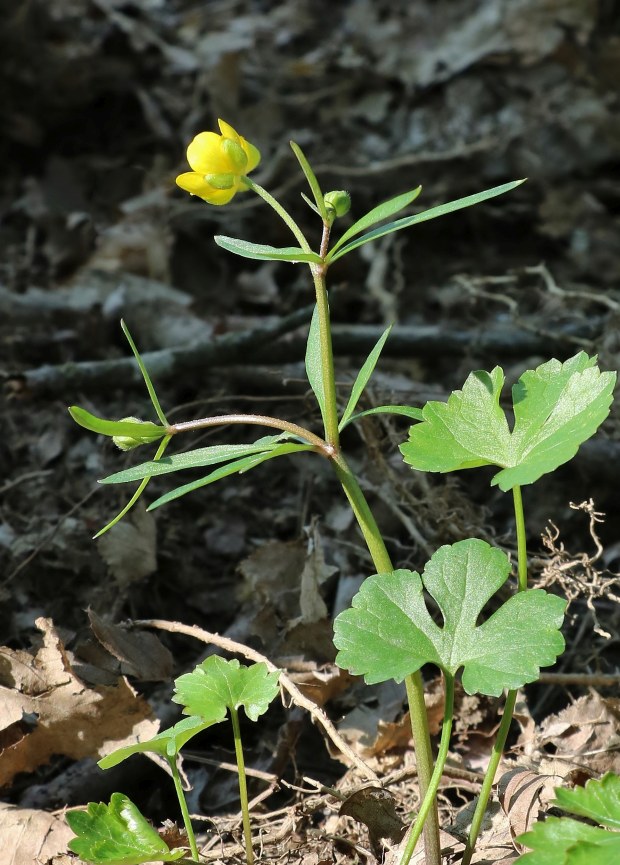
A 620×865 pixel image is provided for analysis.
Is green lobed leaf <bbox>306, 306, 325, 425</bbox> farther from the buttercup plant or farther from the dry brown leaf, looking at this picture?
the dry brown leaf

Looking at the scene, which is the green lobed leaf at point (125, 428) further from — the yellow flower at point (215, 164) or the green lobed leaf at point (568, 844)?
the green lobed leaf at point (568, 844)

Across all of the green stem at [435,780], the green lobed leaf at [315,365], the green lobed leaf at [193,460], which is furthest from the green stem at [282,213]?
the green stem at [435,780]

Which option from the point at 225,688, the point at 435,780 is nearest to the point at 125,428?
the point at 225,688

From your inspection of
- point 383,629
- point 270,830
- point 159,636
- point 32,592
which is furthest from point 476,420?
point 32,592

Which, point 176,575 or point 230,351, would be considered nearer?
point 176,575

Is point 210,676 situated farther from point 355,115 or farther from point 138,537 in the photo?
point 355,115

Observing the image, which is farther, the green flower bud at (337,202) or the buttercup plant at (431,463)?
the green flower bud at (337,202)

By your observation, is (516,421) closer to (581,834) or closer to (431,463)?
(431,463)
